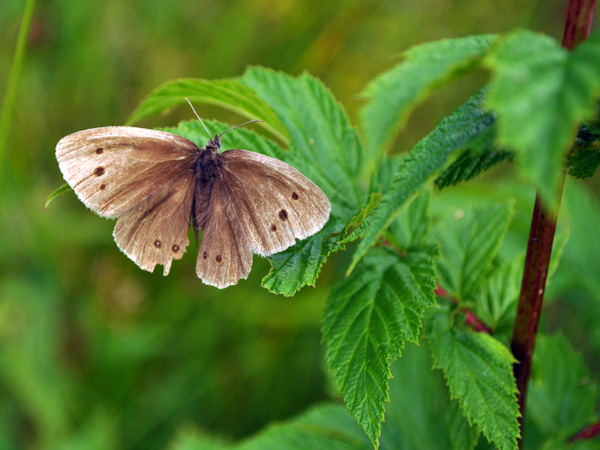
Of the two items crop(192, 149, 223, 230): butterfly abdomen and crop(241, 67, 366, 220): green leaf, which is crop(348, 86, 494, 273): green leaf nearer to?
crop(241, 67, 366, 220): green leaf

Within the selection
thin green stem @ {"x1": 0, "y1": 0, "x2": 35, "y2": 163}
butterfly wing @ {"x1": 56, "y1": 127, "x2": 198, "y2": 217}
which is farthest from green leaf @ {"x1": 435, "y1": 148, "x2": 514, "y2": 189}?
thin green stem @ {"x1": 0, "y1": 0, "x2": 35, "y2": 163}

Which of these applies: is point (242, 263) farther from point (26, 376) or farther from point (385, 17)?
point (385, 17)

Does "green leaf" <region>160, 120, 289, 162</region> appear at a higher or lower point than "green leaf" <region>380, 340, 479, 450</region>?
higher

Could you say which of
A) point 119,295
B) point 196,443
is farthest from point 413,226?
→ point 119,295

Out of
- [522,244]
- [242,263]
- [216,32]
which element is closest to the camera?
[242,263]

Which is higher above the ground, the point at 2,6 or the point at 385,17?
the point at 385,17

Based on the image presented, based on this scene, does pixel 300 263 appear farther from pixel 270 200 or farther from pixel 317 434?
pixel 317 434

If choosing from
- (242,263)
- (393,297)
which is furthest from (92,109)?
(393,297)
